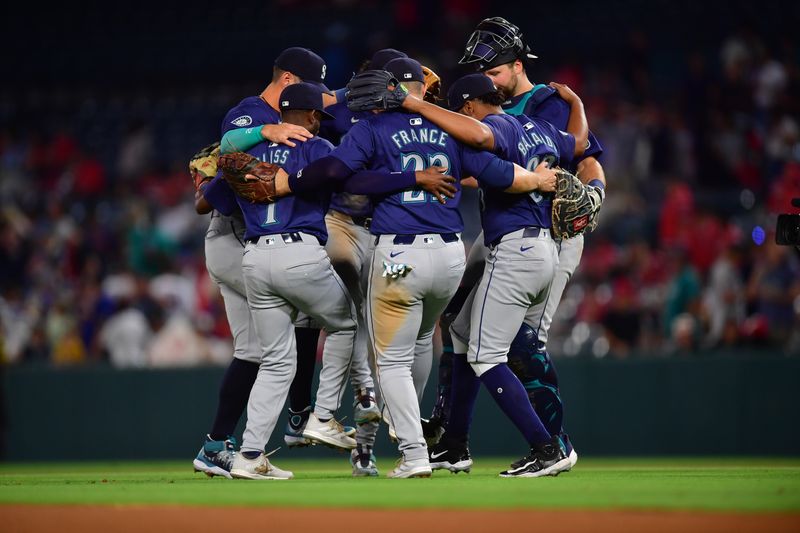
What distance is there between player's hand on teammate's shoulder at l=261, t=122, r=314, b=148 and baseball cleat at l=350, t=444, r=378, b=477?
180 cm

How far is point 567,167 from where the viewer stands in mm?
7738

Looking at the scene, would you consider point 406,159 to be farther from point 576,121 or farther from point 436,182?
point 576,121

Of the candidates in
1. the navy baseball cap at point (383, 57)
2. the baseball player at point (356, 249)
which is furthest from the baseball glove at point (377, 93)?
the navy baseball cap at point (383, 57)

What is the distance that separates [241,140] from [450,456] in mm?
2207

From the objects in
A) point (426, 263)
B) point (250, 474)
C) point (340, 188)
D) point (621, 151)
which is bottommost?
point (250, 474)

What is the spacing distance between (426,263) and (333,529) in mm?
2209

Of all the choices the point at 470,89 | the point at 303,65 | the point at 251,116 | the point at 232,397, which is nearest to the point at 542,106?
the point at 470,89

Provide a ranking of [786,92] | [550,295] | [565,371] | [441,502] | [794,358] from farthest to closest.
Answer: [786,92]
[565,371]
[794,358]
[550,295]
[441,502]

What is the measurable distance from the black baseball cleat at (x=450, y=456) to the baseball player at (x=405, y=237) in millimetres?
696

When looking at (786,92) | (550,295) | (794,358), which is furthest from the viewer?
(786,92)

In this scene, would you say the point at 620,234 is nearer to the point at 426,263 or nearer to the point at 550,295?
the point at 550,295

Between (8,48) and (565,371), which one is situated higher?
(8,48)

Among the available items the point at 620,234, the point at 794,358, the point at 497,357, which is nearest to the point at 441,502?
the point at 497,357

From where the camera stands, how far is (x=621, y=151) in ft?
47.5
